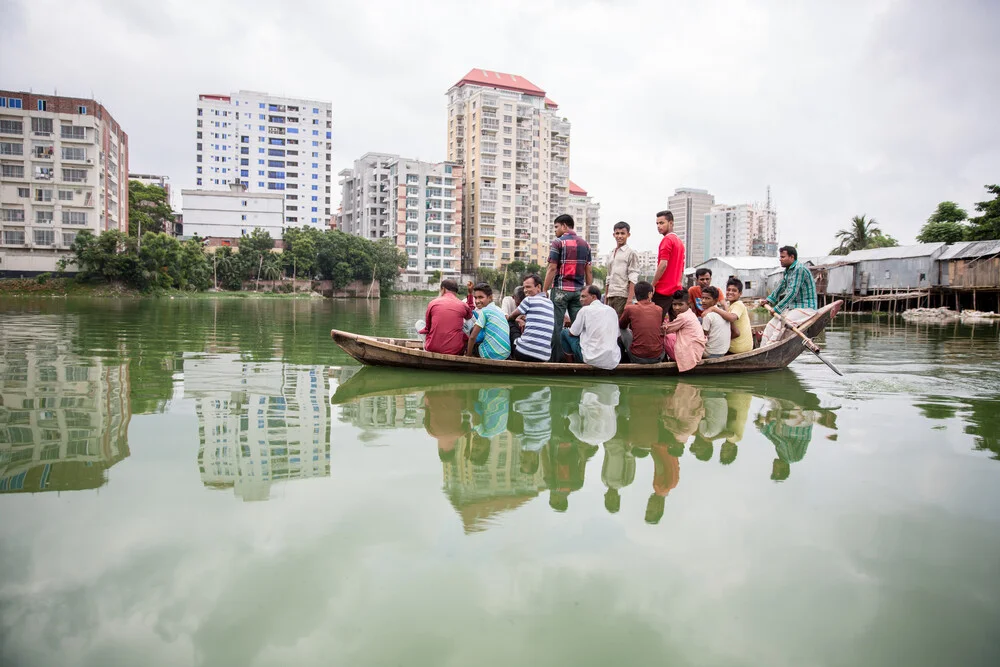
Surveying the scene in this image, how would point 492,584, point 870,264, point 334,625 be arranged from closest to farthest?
point 334,625 → point 492,584 → point 870,264

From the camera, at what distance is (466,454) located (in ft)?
13.9

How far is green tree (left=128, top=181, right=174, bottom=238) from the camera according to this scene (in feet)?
189

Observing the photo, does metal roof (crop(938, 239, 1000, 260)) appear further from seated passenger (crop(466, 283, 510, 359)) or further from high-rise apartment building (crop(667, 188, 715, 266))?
high-rise apartment building (crop(667, 188, 715, 266))

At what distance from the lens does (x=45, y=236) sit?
148ft

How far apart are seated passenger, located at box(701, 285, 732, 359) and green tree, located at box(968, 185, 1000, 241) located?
96.8 feet

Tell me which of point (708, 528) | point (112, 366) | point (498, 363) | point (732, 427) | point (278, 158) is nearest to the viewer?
point (708, 528)

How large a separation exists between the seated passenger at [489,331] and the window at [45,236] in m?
49.5

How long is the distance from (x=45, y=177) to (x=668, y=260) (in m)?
51.9

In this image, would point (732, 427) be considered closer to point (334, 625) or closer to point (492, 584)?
point (492, 584)

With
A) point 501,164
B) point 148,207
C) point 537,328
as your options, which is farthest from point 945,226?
point 148,207

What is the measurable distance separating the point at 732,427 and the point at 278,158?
8012 centimetres

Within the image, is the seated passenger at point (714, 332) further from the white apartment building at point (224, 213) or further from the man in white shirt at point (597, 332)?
the white apartment building at point (224, 213)

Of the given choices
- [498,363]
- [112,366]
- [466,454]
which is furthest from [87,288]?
[466,454]

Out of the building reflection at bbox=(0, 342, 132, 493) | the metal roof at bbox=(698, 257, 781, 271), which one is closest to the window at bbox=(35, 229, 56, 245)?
the building reflection at bbox=(0, 342, 132, 493)
